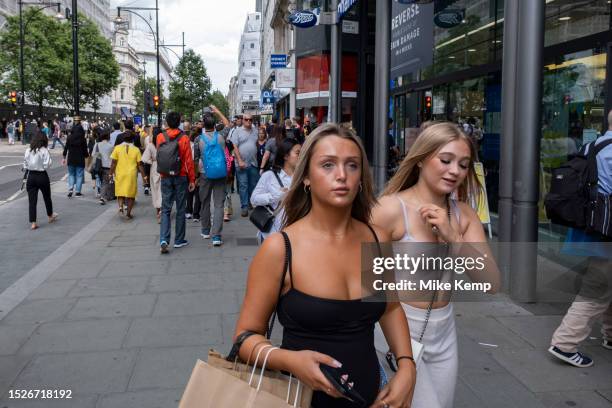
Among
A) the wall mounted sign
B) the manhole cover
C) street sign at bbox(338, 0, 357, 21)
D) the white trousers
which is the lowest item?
the manhole cover

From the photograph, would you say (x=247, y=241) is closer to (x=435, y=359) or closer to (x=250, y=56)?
(x=435, y=359)

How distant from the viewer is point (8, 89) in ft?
Result: 162

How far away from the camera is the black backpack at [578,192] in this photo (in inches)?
170

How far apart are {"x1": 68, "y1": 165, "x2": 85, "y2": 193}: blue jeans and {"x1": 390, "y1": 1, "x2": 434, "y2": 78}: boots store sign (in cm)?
860

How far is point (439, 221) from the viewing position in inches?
89.0

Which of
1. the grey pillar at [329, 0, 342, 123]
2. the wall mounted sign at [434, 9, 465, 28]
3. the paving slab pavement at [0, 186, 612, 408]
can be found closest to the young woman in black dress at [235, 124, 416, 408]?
the paving slab pavement at [0, 186, 612, 408]

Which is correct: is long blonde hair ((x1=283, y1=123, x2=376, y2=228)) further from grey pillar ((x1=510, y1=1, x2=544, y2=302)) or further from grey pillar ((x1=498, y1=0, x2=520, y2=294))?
grey pillar ((x1=498, y1=0, x2=520, y2=294))

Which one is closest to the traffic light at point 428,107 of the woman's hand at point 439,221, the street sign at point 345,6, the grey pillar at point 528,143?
the street sign at point 345,6

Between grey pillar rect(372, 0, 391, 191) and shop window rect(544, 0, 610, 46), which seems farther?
grey pillar rect(372, 0, 391, 191)

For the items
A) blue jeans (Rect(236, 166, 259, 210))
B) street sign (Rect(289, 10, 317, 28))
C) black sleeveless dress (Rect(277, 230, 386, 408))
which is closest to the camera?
black sleeveless dress (Rect(277, 230, 386, 408))

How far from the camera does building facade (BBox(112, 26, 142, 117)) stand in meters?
120

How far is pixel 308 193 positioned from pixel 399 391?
0.73 meters

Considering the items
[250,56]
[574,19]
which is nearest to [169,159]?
[574,19]

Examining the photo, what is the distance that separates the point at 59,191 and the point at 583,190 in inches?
601
